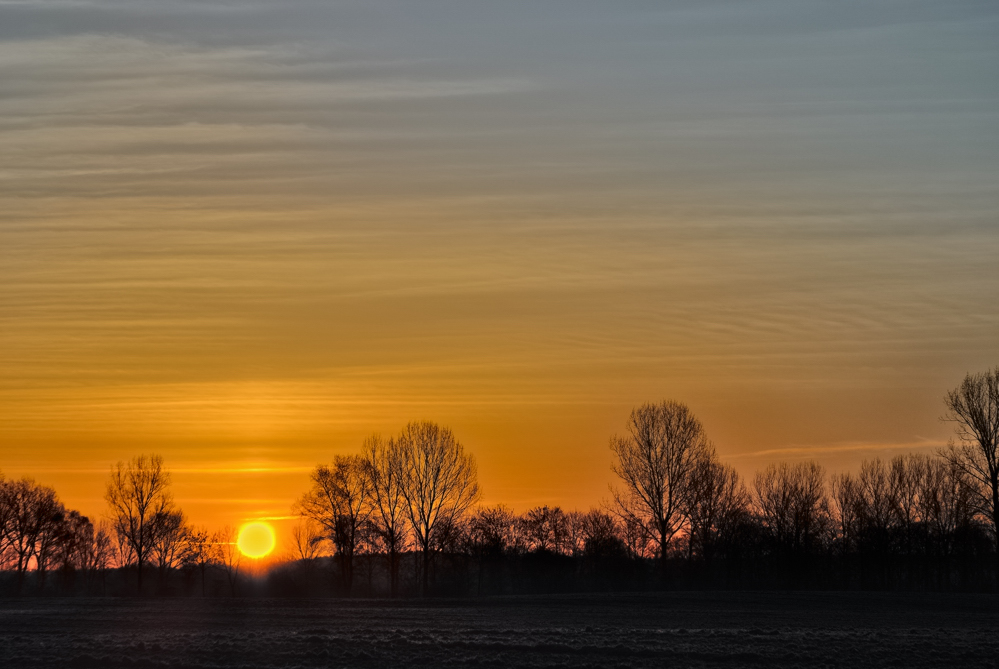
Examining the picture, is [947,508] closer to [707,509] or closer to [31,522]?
[707,509]

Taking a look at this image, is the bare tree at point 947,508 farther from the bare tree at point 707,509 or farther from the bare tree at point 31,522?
the bare tree at point 31,522

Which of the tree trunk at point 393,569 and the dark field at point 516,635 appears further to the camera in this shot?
the tree trunk at point 393,569

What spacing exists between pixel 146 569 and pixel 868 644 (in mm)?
97337

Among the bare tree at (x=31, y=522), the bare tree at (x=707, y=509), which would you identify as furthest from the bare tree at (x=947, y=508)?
the bare tree at (x=31, y=522)

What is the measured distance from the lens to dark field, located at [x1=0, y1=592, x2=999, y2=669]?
30469 mm

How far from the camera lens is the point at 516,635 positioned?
1377 inches

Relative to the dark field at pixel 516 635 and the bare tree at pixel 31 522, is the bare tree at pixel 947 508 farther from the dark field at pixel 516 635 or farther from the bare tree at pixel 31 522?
the bare tree at pixel 31 522

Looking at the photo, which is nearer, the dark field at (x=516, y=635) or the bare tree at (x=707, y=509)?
the dark field at (x=516, y=635)

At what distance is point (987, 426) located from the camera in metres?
74.2

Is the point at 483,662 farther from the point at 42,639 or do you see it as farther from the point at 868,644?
the point at 42,639

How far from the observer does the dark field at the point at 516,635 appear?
100.0ft

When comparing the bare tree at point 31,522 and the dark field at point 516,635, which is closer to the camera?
the dark field at point 516,635

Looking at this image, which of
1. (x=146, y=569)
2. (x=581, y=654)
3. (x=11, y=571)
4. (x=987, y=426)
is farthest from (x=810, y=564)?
(x=11, y=571)

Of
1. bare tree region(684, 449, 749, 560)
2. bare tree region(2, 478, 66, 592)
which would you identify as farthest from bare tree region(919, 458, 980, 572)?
bare tree region(2, 478, 66, 592)
